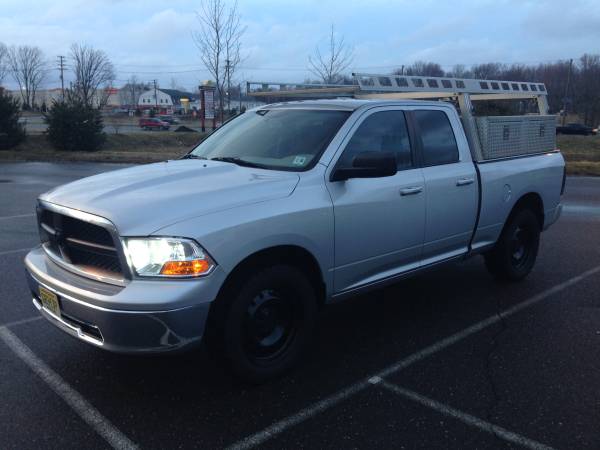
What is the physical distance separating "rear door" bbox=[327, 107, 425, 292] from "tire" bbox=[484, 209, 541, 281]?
5.12 ft

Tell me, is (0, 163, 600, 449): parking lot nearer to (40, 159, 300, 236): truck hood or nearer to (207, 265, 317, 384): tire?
(207, 265, 317, 384): tire

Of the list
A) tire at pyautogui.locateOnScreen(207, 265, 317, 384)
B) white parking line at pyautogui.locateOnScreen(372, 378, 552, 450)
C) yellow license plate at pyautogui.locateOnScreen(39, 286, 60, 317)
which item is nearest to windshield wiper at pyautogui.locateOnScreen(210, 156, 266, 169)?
tire at pyautogui.locateOnScreen(207, 265, 317, 384)

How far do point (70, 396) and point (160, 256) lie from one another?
118 cm

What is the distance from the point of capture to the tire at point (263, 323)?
10.7 ft

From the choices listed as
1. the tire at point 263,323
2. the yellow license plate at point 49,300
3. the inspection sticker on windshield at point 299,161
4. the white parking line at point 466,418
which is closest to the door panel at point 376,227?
the inspection sticker on windshield at point 299,161

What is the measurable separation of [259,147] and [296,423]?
2.12m

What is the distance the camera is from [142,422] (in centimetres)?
316

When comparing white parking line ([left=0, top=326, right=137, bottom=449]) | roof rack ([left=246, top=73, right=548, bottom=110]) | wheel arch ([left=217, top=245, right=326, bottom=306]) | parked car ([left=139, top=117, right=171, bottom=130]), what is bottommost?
white parking line ([left=0, top=326, right=137, bottom=449])

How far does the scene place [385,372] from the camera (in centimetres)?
381

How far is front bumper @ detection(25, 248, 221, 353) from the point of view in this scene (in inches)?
116

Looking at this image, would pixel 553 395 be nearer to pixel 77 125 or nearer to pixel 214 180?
pixel 214 180

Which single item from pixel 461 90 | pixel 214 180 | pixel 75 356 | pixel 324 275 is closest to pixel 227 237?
pixel 214 180

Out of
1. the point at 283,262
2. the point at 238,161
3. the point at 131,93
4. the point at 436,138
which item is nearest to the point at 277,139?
the point at 238,161

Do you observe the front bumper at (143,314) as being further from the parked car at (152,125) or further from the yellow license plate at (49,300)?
the parked car at (152,125)
